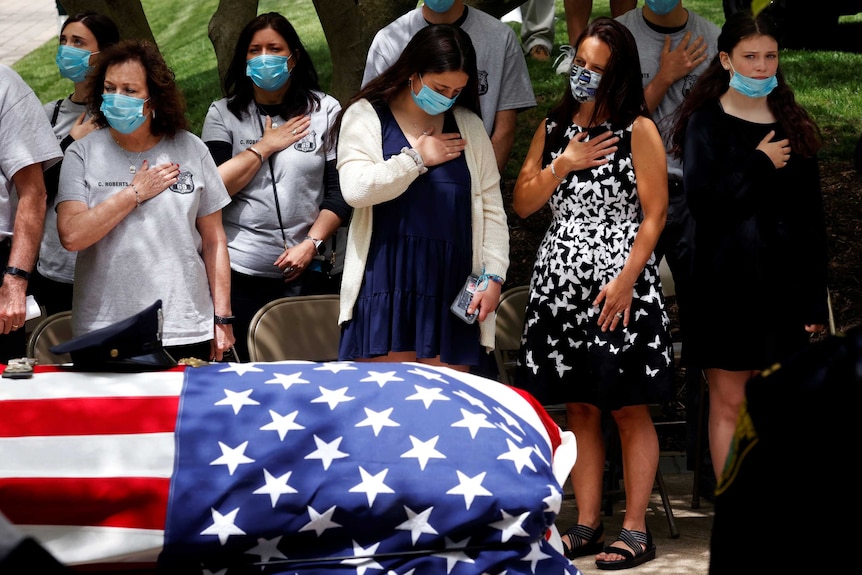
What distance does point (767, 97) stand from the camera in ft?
16.6

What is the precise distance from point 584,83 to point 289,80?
1.52 m

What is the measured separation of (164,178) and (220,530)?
90.1 inches

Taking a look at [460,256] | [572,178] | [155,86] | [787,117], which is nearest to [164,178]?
[155,86]

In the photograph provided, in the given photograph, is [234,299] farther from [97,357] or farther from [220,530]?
[220,530]

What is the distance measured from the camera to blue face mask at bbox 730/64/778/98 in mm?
4941

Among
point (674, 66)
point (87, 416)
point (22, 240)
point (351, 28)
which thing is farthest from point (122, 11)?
point (87, 416)

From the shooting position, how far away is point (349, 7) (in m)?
7.42

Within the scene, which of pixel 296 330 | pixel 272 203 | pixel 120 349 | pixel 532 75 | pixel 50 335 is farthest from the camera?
pixel 532 75

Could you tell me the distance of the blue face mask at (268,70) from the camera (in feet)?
17.9

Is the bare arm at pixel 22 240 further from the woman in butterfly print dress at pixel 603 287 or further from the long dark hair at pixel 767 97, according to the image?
the long dark hair at pixel 767 97

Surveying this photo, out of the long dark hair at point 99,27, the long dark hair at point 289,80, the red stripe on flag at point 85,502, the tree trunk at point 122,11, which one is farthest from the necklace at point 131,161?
the tree trunk at point 122,11

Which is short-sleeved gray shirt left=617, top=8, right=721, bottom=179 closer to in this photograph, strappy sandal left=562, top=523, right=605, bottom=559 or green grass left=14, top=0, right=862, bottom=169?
strappy sandal left=562, top=523, right=605, bottom=559

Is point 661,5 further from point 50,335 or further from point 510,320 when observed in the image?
point 50,335

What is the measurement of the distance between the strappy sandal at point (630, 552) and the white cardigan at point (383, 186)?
0.96 meters
